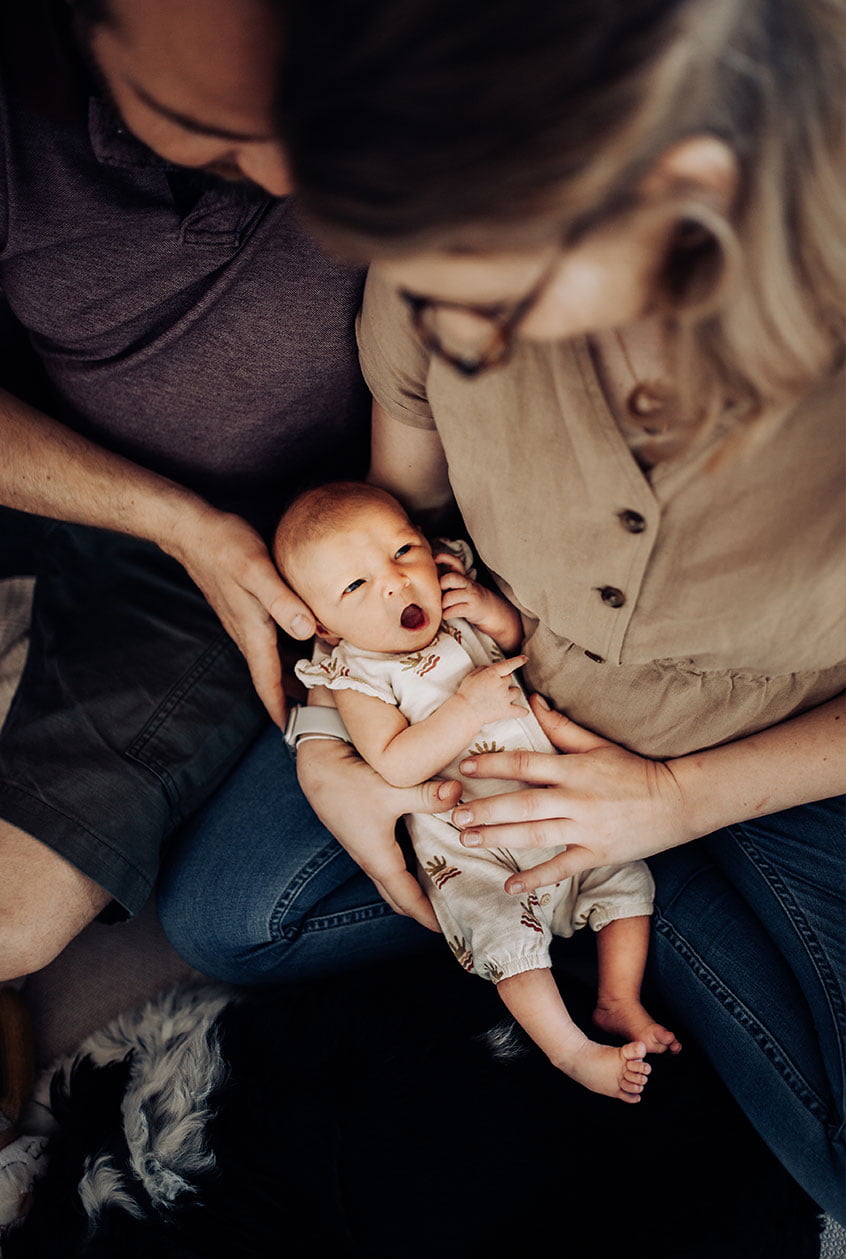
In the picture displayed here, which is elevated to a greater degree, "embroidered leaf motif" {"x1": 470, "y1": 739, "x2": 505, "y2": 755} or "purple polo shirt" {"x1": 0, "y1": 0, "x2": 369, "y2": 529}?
"purple polo shirt" {"x1": 0, "y1": 0, "x2": 369, "y2": 529}

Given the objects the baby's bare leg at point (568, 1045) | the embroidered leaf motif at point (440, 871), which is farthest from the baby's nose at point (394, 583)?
the baby's bare leg at point (568, 1045)

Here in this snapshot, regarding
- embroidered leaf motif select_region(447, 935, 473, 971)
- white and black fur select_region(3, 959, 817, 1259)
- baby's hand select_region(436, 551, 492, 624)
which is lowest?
white and black fur select_region(3, 959, 817, 1259)

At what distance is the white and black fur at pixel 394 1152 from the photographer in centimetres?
104

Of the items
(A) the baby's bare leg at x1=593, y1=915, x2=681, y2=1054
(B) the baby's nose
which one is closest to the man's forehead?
(B) the baby's nose

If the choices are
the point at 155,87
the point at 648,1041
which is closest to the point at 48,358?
the point at 155,87

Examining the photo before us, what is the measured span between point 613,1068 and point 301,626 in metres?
0.66

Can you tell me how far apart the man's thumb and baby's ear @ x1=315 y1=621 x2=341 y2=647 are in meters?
0.30

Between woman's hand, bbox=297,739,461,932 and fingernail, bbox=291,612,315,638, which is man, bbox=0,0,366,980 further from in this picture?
woman's hand, bbox=297,739,461,932

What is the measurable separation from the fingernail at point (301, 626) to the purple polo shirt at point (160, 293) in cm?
21

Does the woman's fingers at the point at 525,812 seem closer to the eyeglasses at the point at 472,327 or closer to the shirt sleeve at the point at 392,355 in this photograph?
the shirt sleeve at the point at 392,355

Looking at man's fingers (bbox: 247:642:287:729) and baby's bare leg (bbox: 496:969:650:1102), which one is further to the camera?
man's fingers (bbox: 247:642:287:729)

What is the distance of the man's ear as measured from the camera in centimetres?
46

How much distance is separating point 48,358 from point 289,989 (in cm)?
100

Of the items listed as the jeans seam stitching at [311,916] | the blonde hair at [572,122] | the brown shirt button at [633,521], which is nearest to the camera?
the blonde hair at [572,122]
